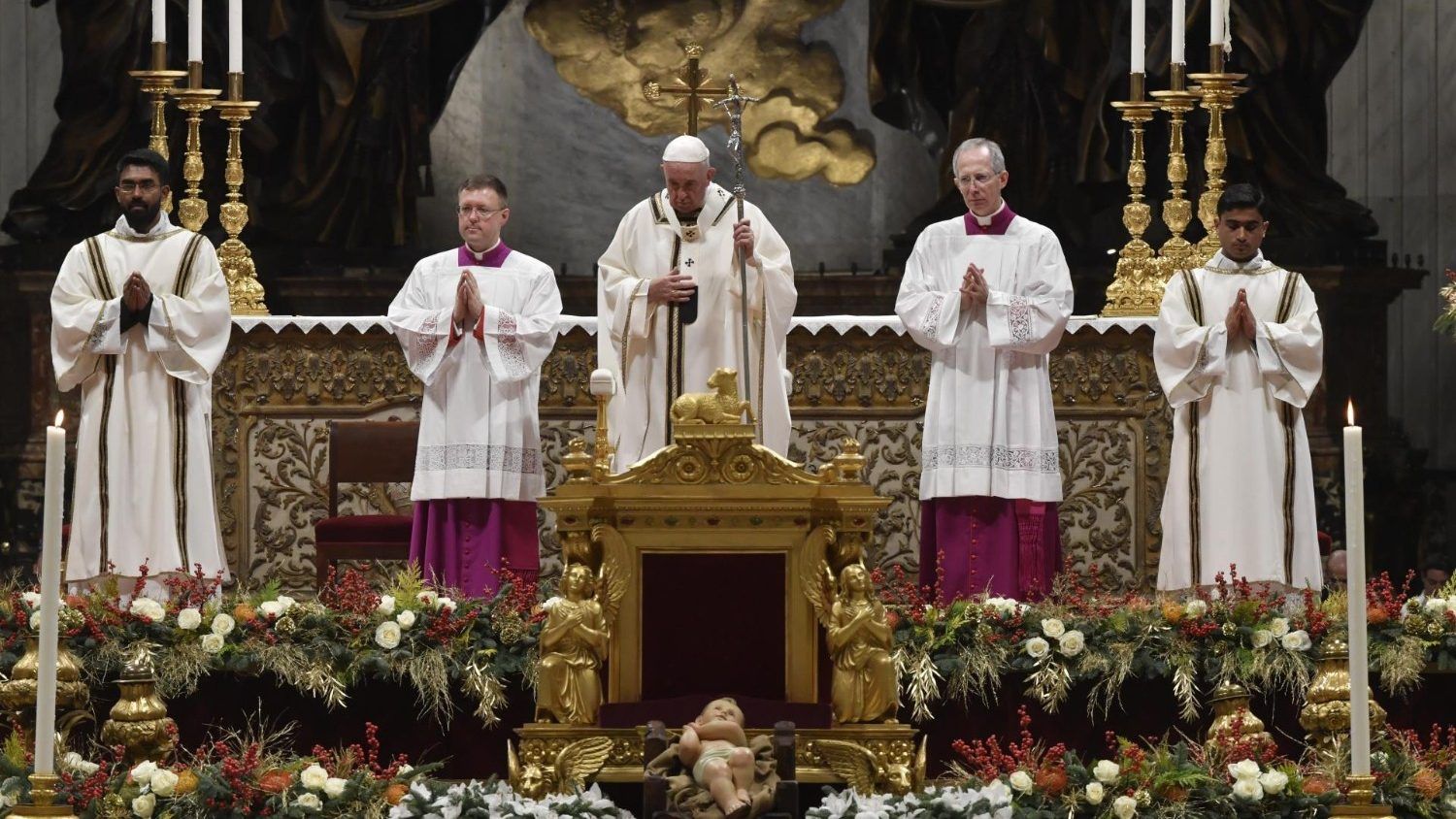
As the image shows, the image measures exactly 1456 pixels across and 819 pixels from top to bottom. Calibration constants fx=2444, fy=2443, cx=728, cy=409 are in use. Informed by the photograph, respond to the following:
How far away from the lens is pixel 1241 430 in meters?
9.52

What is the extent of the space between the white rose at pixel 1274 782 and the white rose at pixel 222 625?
306cm

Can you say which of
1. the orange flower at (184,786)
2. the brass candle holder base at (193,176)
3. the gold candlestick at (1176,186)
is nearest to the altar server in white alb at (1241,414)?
the gold candlestick at (1176,186)

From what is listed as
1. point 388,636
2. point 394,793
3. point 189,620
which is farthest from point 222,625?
point 394,793

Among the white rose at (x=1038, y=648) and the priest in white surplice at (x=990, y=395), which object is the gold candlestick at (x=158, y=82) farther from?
the white rose at (x=1038, y=648)

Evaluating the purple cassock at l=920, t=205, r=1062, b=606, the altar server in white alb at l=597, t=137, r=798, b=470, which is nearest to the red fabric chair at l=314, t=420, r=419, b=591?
the altar server in white alb at l=597, t=137, r=798, b=470

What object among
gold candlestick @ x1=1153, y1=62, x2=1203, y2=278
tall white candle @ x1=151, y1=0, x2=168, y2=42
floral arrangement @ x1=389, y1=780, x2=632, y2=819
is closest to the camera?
floral arrangement @ x1=389, y1=780, x2=632, y2=819

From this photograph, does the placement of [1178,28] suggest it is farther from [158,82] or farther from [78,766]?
[78,766]

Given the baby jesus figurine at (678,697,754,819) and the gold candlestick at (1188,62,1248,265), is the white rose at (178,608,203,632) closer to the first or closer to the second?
the baby jesus figurine at (678,697,754,819)

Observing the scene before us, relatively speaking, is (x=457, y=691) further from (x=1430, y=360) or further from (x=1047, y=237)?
(x=1430, y=360)

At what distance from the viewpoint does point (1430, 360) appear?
12734 millimetres

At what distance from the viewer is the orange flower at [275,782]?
6090mm

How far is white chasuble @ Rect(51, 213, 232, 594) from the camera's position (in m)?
9.39

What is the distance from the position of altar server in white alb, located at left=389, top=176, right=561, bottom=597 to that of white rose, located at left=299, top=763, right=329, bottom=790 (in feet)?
11.6

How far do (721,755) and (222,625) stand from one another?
206cm
